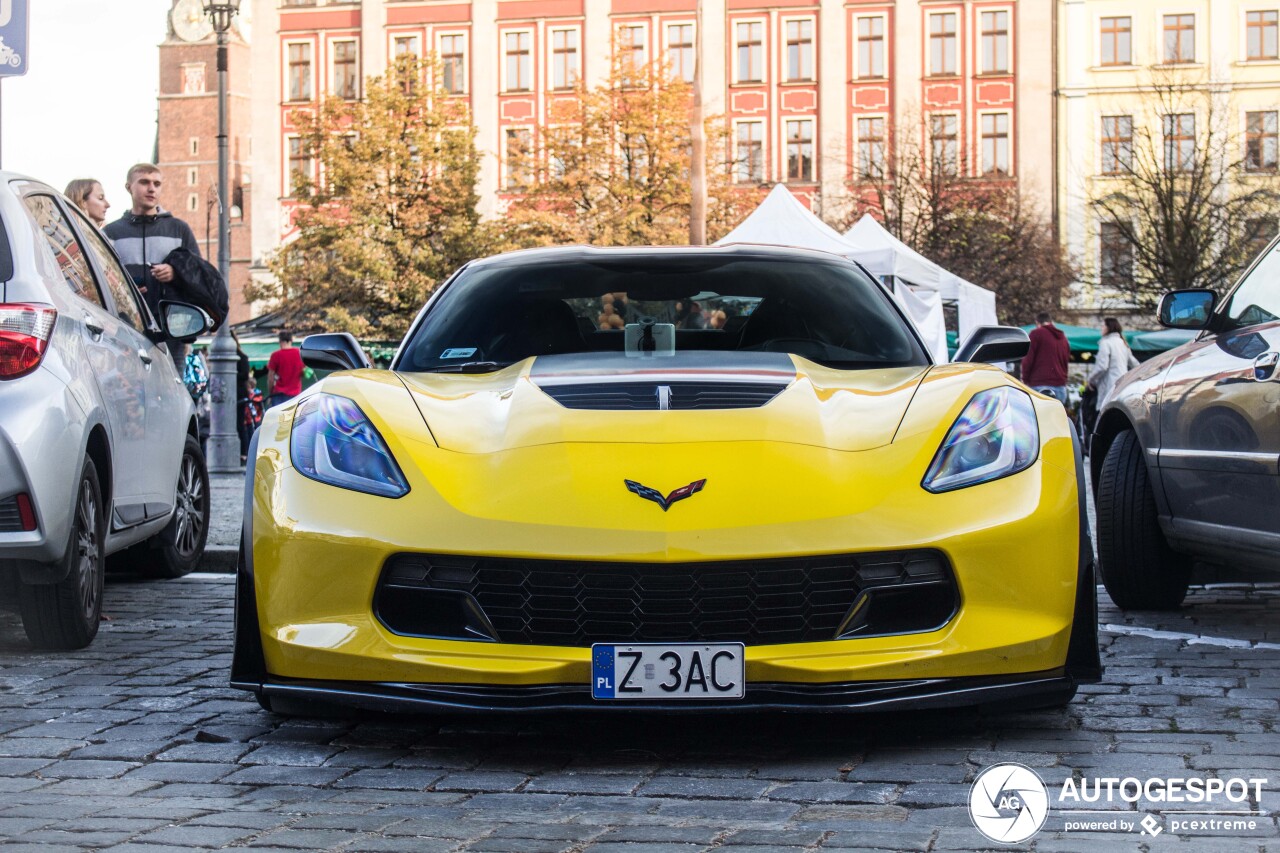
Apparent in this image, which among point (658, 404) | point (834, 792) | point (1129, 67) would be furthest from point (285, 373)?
point (1129, 67)

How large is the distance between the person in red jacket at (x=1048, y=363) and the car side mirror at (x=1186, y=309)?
14.3 metres

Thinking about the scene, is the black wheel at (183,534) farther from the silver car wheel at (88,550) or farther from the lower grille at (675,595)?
the lower grille at (675,595)

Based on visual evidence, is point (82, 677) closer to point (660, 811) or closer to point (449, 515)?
point (449, 515)

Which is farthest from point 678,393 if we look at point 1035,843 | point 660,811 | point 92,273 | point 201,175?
point 201,175

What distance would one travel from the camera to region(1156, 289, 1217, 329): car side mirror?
19.8 ft

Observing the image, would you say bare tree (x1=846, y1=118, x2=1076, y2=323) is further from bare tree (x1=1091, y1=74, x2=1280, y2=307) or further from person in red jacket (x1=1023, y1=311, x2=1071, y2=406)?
person in red jacket (x1=1023, y1=311, x2=1071, y2=406)

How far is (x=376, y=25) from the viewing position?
57688mm

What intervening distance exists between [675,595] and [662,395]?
0.69 m

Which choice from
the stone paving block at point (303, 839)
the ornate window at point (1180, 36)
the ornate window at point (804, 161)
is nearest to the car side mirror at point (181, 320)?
the stone paving block at point (303, 839)

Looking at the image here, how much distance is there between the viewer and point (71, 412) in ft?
17.4

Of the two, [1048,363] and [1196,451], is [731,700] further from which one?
[1048,363]

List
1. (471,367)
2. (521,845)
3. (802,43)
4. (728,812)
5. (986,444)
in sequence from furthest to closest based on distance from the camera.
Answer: (802,43)
(471,367)
(986,444)
(728,812)
(521,845)

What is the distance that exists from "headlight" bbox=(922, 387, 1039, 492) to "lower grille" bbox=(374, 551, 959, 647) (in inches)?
10.1

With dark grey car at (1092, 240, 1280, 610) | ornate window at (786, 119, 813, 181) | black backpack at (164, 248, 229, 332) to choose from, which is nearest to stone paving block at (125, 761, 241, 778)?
dark grey car at (1092, 240, 1280, 610)
